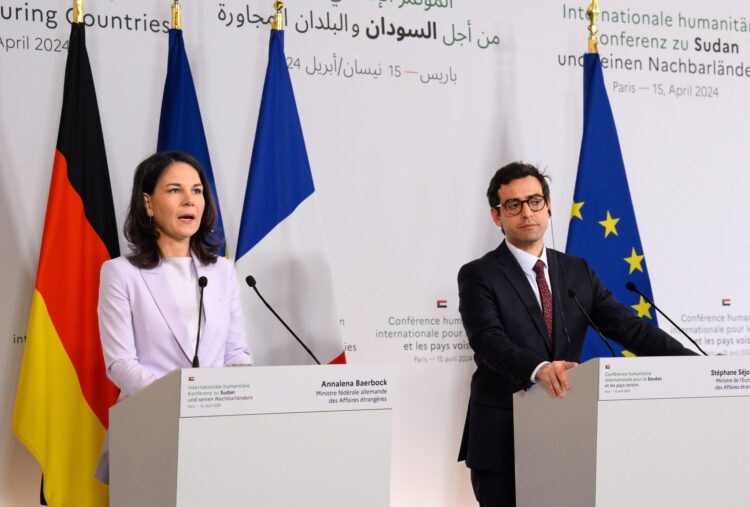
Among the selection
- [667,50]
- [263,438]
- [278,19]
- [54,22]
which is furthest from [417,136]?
[263,438]

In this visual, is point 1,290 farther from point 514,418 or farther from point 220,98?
point 514,418

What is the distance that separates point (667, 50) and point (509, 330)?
7.74 feet

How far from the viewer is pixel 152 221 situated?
3.37 metres

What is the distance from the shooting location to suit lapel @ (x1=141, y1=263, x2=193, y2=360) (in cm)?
312

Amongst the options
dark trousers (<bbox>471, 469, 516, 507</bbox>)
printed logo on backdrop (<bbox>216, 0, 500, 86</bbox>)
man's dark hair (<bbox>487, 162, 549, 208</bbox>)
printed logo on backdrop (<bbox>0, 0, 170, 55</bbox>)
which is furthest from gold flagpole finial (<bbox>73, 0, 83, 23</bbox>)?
dark trousers (<bbox>471, 469, 516, 507</bbox>)

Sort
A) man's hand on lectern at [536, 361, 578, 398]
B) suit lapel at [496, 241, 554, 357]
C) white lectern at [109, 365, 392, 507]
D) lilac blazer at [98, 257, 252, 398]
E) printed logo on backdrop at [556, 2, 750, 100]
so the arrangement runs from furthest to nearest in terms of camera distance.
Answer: printed logo on backdrop at [556, 2, 750, 100] < suit lapel at [496, 241, 554, 357] < lilac blazer at [98, 257, 252, 398] < man's hand on lectern at [536, 361, 578, 398] < white lectern at [109, 365, 392, 507]

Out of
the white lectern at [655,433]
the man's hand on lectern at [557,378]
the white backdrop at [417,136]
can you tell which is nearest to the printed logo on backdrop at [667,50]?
the white backdrop at [417,136]

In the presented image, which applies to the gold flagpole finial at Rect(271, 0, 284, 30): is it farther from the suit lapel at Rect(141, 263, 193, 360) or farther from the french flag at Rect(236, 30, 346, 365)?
the suit lapel at Rect(141, 263, 193, 360)

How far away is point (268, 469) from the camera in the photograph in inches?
97.7

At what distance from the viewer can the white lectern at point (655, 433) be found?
2652 millimetres

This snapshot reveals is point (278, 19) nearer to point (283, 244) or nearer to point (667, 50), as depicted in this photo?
point (283, 244)

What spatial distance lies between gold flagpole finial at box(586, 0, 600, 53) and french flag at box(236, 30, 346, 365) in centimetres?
152

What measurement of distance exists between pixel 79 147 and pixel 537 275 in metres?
1.96

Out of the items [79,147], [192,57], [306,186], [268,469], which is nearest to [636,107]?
[306,186]
